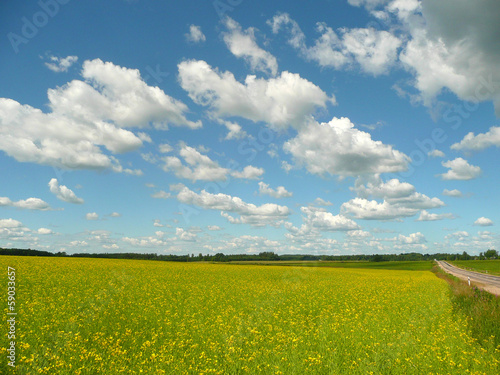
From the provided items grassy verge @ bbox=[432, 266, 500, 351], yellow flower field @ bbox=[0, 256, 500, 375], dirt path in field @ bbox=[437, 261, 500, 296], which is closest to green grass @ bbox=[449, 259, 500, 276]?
dirt path in field @ bbox=[437, 261, 500, 296]

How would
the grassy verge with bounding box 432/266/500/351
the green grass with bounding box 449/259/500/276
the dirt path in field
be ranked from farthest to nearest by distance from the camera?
1. the green grass with bounding box 449/259/500/276
2. the dirt path in field
3. the grassy verge with bounding box 432/266/500/351

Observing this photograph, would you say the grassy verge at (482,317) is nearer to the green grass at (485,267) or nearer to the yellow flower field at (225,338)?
the yellow flower field at (225,338)

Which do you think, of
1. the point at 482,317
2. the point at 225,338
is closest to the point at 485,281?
the point at 482,317

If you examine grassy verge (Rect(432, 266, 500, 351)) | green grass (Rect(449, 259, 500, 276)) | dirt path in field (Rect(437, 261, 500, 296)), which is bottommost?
green grass (Rect(449, 259, 500, 276))

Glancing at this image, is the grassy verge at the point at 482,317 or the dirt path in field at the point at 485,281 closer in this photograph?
the grassy verge at the point at 482,317

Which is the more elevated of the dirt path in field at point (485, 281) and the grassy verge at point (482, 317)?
the grassy verge at point (482, 317)

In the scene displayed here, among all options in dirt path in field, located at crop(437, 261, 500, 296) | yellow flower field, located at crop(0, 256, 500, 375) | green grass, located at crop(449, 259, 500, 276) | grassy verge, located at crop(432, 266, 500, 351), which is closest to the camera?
yellow flower field, located at crop(0, 256, 500, 375)

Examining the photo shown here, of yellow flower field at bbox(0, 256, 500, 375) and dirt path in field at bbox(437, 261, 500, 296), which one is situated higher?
yellow flower field at bbox(0, 256, 500, 375)

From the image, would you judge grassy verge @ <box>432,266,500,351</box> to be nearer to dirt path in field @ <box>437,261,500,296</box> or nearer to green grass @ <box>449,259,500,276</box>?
dirt path in field @ <box>437,261,500,296</box>

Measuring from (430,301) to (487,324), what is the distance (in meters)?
7.99

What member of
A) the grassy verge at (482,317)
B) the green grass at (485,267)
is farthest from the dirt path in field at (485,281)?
the green grass at (485,267)

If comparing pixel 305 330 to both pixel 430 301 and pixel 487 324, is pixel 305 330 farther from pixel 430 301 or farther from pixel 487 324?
pixel 430 301

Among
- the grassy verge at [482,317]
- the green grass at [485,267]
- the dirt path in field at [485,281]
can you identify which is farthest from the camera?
Result: the green grass at [485,267]

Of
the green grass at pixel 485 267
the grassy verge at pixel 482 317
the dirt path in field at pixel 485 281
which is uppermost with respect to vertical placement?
the grassy verge at pixel 482 317
